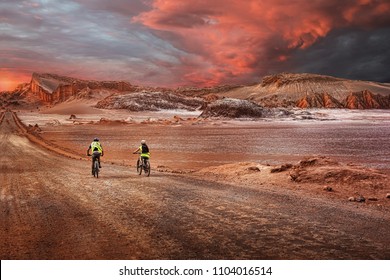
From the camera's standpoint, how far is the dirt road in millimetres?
7605

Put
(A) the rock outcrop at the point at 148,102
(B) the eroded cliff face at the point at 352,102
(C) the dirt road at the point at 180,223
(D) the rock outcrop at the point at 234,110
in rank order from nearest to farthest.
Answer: (C) the dirt road at the point at 180,223 < (D) the rock outcrop at the point at 234,110 < (A) the rock outcrop at the point at 148,102 < (B) the eroded cliff face at the point at 352,102

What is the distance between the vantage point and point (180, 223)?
9719 mm

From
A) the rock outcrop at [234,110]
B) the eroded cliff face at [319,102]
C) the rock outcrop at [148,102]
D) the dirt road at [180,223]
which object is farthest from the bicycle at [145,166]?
the eroded cliff face at [319,102]

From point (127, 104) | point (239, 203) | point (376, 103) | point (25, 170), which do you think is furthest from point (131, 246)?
point (376, 103)

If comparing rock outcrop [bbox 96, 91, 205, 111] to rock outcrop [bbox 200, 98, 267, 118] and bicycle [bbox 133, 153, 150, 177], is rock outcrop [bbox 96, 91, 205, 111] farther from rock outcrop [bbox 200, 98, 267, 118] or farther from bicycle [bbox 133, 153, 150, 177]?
bicycle [bbox 133, 153, 150, 177]

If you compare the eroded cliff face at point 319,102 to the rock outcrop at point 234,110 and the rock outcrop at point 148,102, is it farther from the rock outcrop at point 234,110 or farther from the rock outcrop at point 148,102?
the rock outcrop at point 234,110

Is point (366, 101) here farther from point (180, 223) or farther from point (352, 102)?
point (180, 223)

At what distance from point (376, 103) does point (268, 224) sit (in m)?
196

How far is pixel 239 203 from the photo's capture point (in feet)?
39.8

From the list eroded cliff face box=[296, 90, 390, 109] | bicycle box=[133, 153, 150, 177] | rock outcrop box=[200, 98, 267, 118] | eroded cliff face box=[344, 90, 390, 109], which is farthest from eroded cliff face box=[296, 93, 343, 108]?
bicycle box=[133, 153, 150, 177]

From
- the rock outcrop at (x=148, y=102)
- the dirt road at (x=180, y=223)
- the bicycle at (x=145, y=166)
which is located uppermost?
the rock outcrop at (x=148, y=102)

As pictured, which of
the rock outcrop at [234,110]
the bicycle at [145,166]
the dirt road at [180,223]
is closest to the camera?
the dirt road at [180,223]

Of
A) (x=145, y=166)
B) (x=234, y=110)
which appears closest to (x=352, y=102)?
(x=234, y=110)

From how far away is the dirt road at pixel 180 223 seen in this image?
25.0 ft
